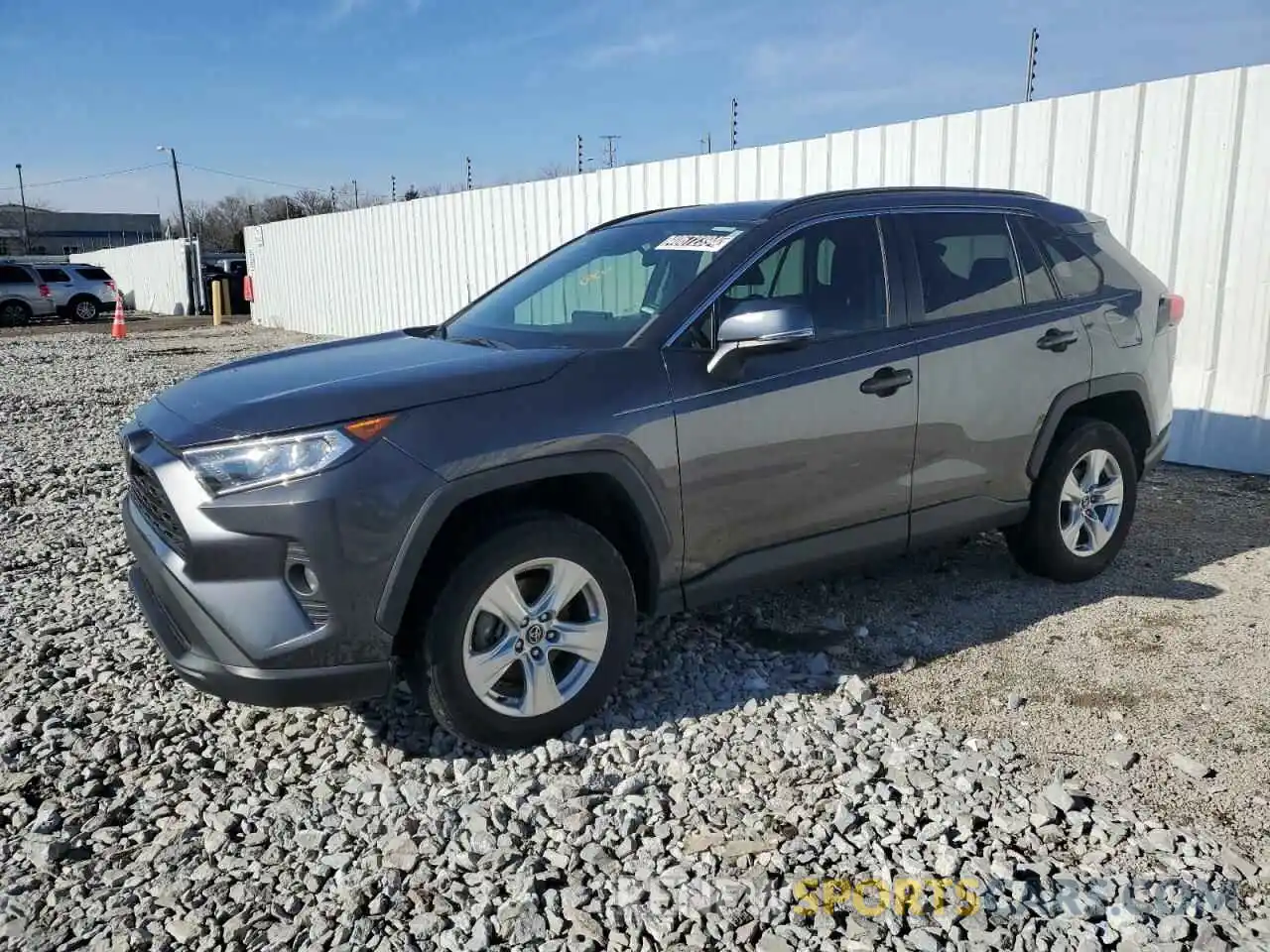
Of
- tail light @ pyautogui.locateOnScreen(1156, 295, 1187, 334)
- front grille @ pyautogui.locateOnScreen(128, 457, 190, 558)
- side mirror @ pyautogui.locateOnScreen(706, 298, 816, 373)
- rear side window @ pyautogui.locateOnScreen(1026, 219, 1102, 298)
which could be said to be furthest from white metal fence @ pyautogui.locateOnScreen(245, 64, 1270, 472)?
front grille @ pyautogui.locateOnScreen(128, 457, 190, 558)

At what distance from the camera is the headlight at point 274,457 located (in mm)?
2910

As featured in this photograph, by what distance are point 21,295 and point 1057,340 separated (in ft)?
95.4

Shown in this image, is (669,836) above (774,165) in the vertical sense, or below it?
below

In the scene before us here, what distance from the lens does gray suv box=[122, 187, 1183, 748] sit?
294cm

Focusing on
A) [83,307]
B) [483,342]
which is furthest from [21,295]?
[483,342]

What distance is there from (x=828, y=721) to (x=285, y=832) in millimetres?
1829

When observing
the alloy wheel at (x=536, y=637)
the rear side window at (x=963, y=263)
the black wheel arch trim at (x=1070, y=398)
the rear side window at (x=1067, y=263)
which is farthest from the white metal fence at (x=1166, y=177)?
the alloy wheel at (x=536, y=637)

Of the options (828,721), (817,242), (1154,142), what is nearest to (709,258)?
(817,242)

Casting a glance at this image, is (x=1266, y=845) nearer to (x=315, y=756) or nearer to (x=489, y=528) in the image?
(x=489, y=528)

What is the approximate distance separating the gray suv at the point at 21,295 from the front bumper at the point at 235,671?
2837 cm

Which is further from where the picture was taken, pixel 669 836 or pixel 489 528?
pixel 489 528

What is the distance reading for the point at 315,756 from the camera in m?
3.42

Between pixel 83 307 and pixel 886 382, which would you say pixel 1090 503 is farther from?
pixel 83 307

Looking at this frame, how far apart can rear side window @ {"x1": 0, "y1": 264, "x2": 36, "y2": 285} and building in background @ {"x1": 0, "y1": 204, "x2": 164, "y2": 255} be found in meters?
58.9
